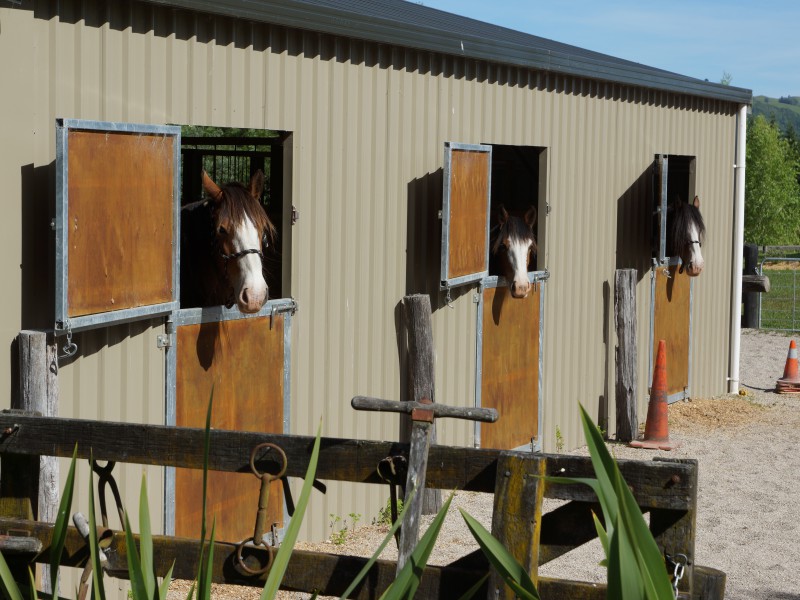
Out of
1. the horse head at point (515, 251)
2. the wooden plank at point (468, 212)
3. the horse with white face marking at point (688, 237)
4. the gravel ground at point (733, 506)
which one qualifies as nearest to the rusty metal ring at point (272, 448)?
the gravel ground at point (733, 506)

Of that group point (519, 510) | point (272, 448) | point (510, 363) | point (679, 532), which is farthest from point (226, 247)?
point (510, 363)

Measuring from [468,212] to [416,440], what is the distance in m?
5.07

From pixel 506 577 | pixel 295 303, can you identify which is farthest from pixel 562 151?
pixel 506 577

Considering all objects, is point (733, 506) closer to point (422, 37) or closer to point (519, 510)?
point (422, 37)

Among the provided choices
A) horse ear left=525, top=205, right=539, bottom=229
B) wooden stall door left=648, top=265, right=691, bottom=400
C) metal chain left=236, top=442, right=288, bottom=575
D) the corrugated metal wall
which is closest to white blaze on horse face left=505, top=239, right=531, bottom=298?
the corrugated metal wall

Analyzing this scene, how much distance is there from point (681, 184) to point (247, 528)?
8373mm

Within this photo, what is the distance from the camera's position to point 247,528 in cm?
660

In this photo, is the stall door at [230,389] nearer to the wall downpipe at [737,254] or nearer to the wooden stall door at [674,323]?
the wooden stall door at [674,323]

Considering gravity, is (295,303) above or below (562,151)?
below

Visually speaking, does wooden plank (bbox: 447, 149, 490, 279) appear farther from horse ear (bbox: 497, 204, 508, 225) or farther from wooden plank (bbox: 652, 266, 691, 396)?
wooden plank (bbox: 652, 266, 691, 396)

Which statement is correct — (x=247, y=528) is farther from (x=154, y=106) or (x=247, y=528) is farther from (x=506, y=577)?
A: (x=506, y=577)

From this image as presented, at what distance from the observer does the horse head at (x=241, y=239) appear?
5.78 metres

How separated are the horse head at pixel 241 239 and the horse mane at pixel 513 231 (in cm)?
316

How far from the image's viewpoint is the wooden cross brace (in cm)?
327
